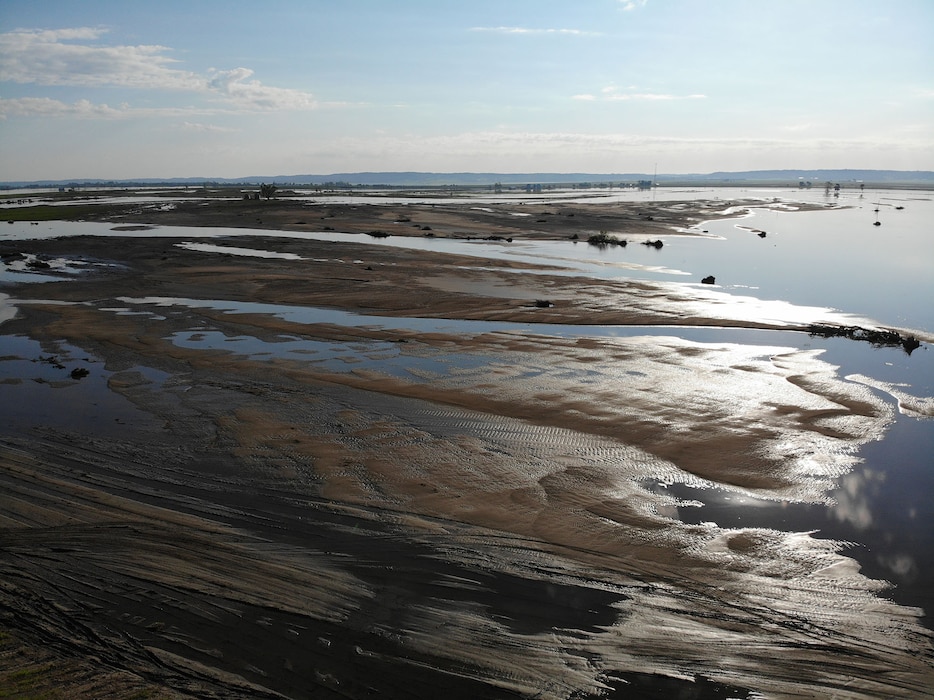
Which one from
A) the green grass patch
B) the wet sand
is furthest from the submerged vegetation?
the green grass patch

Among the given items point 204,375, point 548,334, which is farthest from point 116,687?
point 548,334

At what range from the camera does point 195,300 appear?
97.3 feet

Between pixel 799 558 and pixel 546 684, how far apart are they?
5.06 m

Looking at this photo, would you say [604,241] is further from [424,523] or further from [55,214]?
[55,214]

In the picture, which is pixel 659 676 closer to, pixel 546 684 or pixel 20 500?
pixel 546 684

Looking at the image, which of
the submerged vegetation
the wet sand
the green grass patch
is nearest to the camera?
the wet sand

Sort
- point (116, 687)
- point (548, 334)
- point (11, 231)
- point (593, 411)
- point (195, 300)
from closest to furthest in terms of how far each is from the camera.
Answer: point (116, 687)
point (593, 411)
point (548, 334)
point (195, 300)
point (11, 231)

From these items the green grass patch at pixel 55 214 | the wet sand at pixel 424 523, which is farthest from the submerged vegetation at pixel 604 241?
the green grass patch at pixel 55 214

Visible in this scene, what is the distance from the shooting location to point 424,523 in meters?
10.8

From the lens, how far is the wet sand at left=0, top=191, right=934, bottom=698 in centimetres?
767

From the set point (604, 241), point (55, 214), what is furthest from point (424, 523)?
point (55, 214)

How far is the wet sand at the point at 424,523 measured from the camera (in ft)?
25.2

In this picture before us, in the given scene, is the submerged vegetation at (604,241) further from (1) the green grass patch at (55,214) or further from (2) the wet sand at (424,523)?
(1) the green grass patch at (55,214)

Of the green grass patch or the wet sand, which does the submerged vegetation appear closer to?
the wet sand
